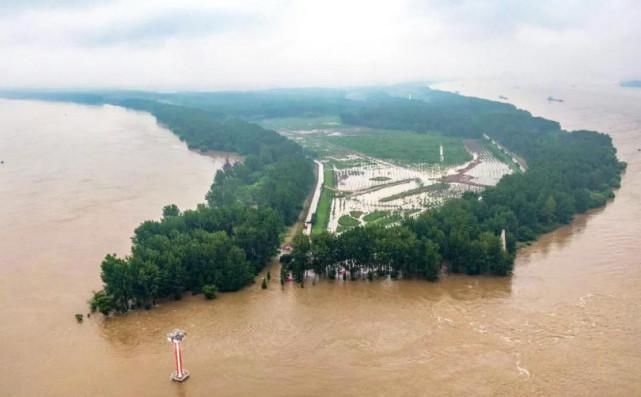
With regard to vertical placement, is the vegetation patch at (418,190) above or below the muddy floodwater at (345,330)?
above

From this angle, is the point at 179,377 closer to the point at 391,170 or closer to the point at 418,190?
the point at 418,190

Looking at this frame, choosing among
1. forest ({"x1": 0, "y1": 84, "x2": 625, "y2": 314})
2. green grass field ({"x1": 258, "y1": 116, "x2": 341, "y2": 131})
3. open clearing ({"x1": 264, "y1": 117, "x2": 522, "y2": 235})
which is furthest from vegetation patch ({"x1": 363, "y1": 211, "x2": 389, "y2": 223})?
green grass field ({"x1": 258, "y1": 116, "x2": 341, "y2": 131})

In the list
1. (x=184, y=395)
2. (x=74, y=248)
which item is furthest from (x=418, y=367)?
(x=74, y=248)

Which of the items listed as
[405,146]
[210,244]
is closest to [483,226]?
[210,244]

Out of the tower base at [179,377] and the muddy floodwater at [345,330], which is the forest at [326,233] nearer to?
the muddy floodwater at [345,330]

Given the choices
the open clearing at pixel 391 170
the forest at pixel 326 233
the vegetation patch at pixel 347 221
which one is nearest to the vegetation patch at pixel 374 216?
the open clearing at pixel 391 170

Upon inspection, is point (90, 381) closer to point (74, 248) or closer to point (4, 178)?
point (74, 248)
